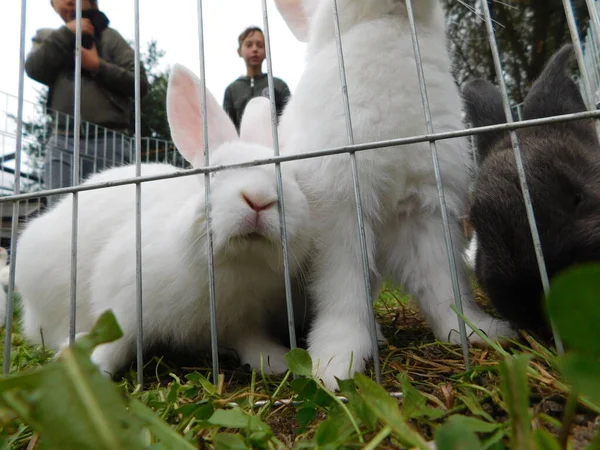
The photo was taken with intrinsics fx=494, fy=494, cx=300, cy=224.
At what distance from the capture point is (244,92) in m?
3.71

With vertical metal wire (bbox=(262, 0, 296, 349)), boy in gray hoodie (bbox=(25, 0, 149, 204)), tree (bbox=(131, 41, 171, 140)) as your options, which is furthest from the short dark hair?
tree (bbox=(131, 41, 171, 140))

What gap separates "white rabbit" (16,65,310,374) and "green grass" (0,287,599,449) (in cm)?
14

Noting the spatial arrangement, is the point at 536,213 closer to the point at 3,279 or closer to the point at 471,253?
the point at 471,253

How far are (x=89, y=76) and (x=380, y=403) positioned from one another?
3.33 metres

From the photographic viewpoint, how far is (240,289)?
146 centimetres

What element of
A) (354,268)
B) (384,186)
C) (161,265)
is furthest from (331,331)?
(161,265)

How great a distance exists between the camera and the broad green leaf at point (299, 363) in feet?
3.34

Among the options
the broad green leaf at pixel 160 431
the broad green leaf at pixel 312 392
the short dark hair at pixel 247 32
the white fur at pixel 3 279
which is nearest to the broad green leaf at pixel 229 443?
the broad green leaf at pixel 160 431

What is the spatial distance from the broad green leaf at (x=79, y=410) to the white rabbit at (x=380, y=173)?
0.86 metres

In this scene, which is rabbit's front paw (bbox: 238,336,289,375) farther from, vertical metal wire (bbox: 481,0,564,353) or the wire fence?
vertical metal wire (bbox: 481,0,564,353)

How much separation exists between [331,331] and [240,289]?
304 mm

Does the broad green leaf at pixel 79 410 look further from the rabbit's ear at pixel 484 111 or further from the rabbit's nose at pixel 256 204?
the rabbit's ear at pixel 484 111

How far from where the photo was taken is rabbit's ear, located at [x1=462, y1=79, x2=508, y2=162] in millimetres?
1817

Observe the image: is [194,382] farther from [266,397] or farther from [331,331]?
[331,331]
